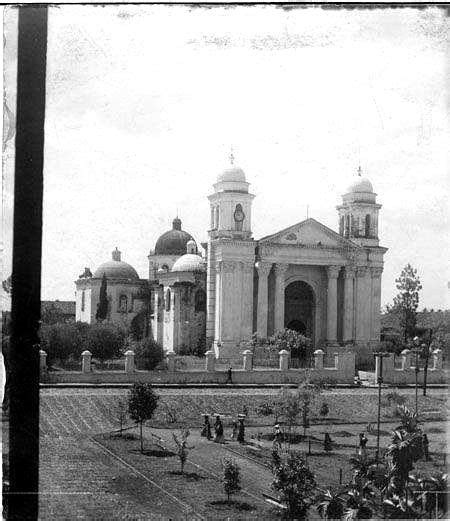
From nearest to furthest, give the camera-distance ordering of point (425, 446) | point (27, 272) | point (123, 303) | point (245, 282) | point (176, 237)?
point (27, 272) → point (425, 446) → point (123, 303) → point (176, 237) → point (245, 282)

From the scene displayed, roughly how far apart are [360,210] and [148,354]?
4.11 ft

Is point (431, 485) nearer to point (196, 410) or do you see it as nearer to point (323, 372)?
point (323, 372)

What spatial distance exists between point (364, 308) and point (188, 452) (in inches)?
48.7

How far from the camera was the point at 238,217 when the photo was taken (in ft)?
11.4

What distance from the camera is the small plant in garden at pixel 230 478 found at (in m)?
3.42

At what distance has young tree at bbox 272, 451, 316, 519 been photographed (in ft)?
11.1

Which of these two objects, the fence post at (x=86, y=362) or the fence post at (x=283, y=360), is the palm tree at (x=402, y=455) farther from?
the fence post at (x=86, y=362)

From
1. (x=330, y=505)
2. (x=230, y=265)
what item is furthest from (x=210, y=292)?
(x=330, y=505)

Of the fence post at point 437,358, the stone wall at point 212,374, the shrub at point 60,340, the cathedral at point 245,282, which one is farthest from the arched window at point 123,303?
the fence post at point 437,358

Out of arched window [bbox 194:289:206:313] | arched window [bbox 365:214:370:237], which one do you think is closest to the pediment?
arched window [bbox 365:214:370:237]

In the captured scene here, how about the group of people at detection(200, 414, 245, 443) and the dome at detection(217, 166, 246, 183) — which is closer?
the dome at detection(217, 166, 246, 183)

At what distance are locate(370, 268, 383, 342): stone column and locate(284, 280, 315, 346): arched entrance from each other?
364 mm

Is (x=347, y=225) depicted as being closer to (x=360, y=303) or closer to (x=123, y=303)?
(x=360, y=303)

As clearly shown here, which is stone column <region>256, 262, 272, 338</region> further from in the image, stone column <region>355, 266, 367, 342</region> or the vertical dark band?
the vertical dark band
